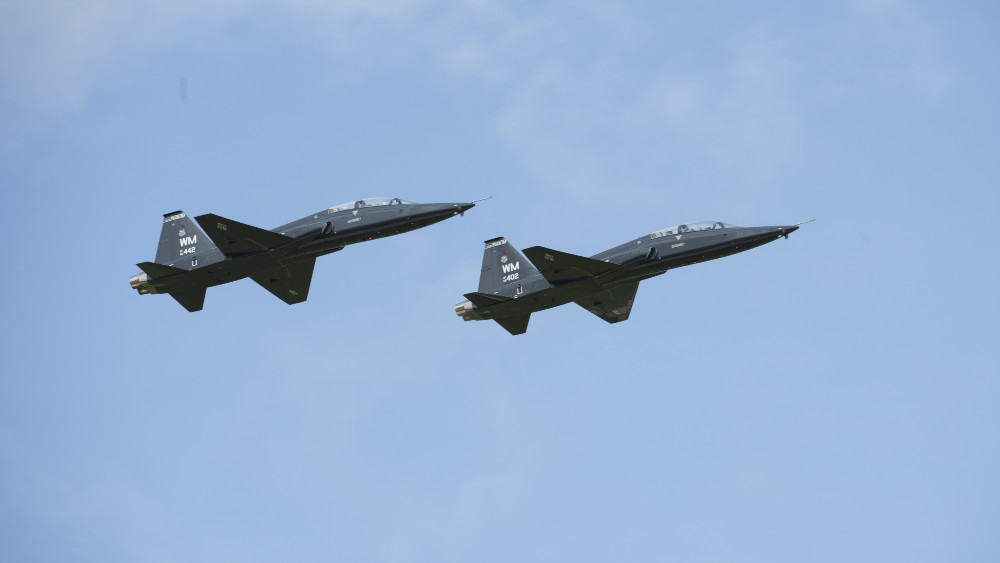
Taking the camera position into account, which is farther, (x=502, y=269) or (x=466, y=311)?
(x=502, y=269)

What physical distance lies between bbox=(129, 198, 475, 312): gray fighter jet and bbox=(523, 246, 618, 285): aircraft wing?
4.63 metres

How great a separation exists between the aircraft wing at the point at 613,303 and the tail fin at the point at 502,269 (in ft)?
13.7

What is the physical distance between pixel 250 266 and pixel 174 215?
7137 millimetres

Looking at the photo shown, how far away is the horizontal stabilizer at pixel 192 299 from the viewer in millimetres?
100188

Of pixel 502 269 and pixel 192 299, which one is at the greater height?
pixel 192 299

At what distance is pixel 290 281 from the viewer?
3994 inches

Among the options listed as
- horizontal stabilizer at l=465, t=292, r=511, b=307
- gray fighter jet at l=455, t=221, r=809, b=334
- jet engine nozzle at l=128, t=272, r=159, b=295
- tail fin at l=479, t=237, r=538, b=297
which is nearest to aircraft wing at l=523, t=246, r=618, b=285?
gray fighter jet at l=455, t=221, r=809, b=334

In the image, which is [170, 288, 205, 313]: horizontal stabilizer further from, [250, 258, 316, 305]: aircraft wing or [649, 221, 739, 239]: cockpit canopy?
[649, 221, 739, 239]: cockpit canopy

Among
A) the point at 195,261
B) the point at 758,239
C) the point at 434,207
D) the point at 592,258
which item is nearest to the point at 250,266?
the point at 195,261

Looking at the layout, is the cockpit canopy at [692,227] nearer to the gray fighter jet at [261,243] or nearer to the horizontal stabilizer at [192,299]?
the gray fighter jet at [261,243]

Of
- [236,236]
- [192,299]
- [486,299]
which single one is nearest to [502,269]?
[486,299]

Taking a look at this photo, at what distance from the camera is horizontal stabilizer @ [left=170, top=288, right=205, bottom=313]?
100 metres

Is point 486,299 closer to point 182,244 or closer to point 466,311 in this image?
point 466,311

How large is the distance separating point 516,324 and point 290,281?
13.5 meters
